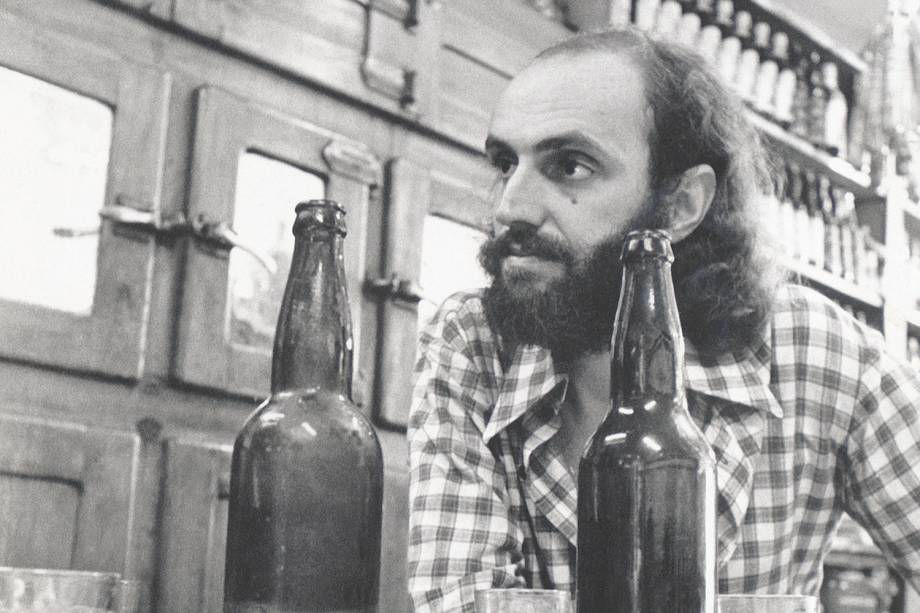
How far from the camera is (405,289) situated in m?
1.95

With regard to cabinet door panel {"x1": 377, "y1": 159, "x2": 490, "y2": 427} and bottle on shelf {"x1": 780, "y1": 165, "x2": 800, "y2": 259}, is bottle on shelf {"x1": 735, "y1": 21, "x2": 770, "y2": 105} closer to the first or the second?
bottle on shelf {"x1": 780, "y1": 165, "x2": 800, "y2": 259}

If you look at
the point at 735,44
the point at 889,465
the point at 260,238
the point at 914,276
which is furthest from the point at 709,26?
the point at 889,465

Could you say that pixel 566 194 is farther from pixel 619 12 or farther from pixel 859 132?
pixel 859 132

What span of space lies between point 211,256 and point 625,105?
2.34 feet

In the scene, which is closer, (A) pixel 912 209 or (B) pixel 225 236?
(B) pixel 225 236

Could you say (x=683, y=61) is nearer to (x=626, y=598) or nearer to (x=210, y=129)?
(x=210, y=129)

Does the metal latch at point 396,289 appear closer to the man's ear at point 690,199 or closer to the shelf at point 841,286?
the man's ear at point 690,199

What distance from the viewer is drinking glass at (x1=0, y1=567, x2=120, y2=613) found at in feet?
1.34

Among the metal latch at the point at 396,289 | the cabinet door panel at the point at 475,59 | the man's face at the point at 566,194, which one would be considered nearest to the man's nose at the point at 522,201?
the man's face at the point at 566,194

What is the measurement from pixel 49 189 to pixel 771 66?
230 centimetres

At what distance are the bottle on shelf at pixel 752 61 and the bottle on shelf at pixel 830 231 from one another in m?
0.47

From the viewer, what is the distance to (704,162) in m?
1.36

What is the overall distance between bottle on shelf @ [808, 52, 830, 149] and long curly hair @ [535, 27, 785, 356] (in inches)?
79.3

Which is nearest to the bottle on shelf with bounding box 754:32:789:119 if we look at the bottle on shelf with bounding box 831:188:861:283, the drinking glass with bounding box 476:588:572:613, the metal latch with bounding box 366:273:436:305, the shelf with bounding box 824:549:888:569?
the bottle on shelf with bounding box 831:188:861:283
